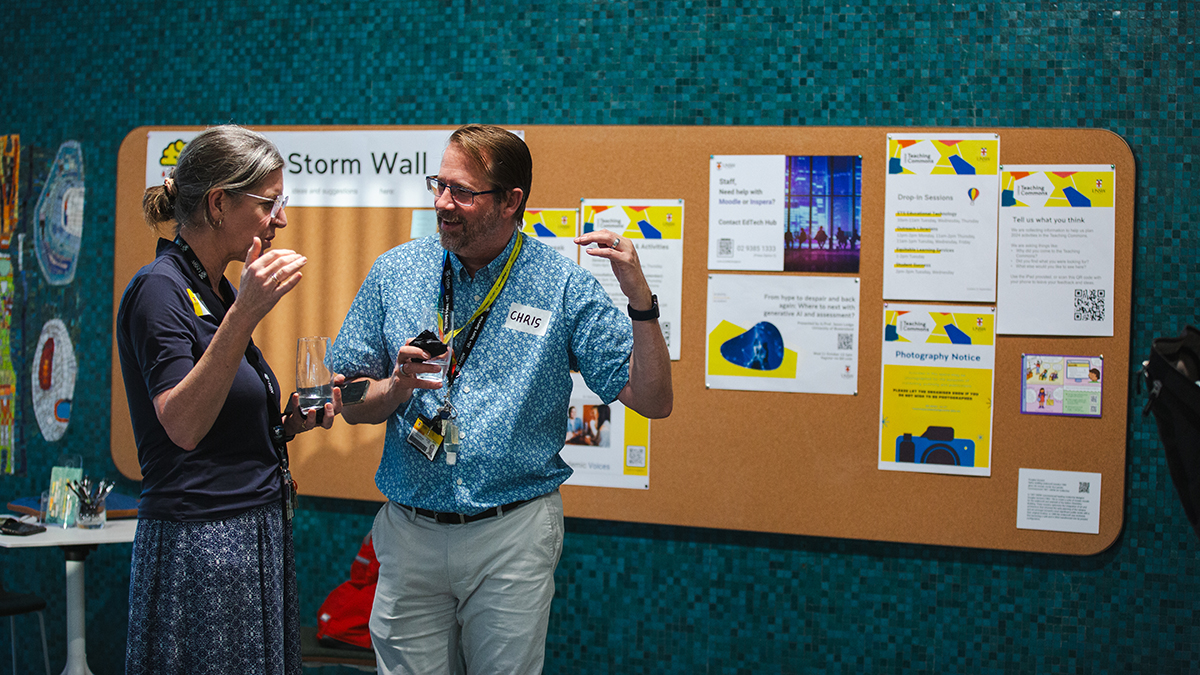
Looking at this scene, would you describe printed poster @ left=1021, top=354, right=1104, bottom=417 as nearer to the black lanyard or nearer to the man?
the man

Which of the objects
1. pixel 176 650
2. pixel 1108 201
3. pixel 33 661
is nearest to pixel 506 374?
pixel 176 650

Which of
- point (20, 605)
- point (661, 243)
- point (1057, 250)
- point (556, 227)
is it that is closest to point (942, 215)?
point (1057, 250)

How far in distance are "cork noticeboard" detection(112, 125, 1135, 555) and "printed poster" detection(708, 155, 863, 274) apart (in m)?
0.04

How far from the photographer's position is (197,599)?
169 cm

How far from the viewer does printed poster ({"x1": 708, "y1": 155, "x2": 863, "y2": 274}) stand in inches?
118

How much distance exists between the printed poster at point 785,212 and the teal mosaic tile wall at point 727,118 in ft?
0.64

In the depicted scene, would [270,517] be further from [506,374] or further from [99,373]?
[99,373]

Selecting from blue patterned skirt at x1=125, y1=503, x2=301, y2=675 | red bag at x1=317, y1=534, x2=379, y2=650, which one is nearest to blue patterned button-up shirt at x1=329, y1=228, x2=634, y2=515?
blue patterned skirt at x1=125, y1=503, x2=301, y2=675

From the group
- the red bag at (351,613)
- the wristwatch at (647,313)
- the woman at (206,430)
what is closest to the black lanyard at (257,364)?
the woman at (206,430)

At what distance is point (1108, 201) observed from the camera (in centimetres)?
286

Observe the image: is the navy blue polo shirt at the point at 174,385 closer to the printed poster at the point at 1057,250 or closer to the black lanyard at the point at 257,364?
the black lanyard at the point at 257,364

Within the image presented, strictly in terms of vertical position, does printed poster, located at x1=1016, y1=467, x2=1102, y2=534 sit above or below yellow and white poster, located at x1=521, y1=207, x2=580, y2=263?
below

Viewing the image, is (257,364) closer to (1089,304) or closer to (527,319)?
(527,319)

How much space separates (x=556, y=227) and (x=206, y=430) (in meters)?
1.82
